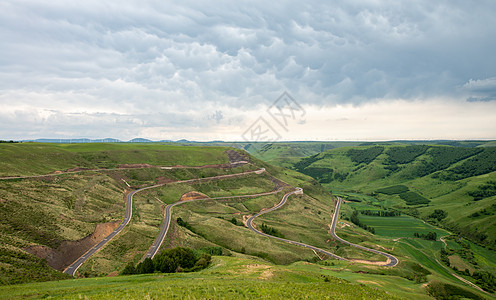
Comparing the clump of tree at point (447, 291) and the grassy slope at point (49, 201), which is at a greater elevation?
the grassy slope at point (49, 201)

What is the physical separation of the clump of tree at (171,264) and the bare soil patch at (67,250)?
14126mm

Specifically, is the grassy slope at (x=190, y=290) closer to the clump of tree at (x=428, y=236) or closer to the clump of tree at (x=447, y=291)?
the clump of tree at (x=447, y=291)

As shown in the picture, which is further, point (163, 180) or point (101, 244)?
point (163, 180)

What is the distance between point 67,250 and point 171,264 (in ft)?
81.7

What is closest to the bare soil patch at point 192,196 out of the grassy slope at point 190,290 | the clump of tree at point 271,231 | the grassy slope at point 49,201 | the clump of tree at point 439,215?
the grassy slope at point 49,201

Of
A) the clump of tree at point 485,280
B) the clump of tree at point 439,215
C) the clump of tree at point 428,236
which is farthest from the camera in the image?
the clump of tree at point 439,215

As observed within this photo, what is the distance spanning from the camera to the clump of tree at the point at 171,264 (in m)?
48.6

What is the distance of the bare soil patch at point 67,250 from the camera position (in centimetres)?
4778

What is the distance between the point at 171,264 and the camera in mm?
50812

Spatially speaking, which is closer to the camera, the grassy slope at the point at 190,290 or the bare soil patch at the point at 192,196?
the grassy slope at the point at 190,290

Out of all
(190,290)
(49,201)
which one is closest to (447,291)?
(190,290)

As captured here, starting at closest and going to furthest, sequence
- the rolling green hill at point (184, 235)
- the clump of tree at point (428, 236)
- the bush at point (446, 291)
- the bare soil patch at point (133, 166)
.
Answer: the rolling green hill at point (184, 235) < the bush at point (446, 291) < the bare soil patch at point (133, 166) < the clump of tree at point (428, 236)

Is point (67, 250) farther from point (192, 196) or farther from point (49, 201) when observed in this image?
point (192, 196)

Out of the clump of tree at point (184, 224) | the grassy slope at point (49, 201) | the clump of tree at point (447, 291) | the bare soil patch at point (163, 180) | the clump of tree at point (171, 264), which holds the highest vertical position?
the grassy slope at point (49, 201)
